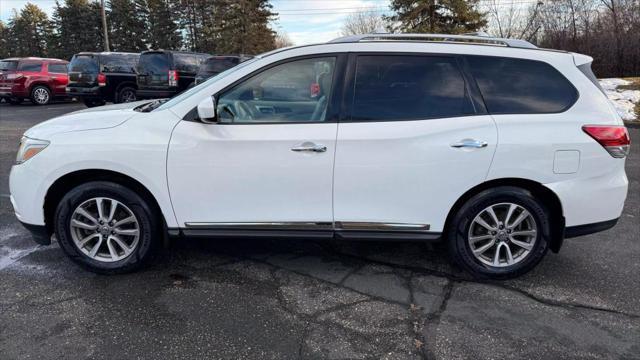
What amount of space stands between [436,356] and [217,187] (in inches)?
74.1

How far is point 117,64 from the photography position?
1578cm

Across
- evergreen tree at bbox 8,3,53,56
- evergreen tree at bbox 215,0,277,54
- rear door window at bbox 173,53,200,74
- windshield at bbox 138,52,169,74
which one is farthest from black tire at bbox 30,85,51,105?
evergreen tree at bbox 8,3,53,56

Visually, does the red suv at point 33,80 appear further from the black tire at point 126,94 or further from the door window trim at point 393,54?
the door window trim at point 393,54

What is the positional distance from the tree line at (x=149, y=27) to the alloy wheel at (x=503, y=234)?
37294 mm

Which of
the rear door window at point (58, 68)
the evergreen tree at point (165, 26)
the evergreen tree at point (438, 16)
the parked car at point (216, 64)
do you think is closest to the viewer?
the parked car at point (216, 64)

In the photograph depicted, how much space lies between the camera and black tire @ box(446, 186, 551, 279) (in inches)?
136

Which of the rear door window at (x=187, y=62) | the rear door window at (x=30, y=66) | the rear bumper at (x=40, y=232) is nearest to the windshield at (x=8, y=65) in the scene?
the rear door window at (x=30, y=66)

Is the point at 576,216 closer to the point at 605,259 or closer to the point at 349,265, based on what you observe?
the point at 605,259

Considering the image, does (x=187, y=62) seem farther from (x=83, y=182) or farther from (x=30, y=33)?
(x=30, y=33)

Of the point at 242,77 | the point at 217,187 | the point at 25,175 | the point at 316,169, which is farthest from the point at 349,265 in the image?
the point at 25,175

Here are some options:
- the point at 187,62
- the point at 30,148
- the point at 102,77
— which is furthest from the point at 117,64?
the point at 30,148

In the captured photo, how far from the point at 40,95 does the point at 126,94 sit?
4820mm

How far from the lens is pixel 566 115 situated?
134 inches

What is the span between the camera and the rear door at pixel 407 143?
3.31m
